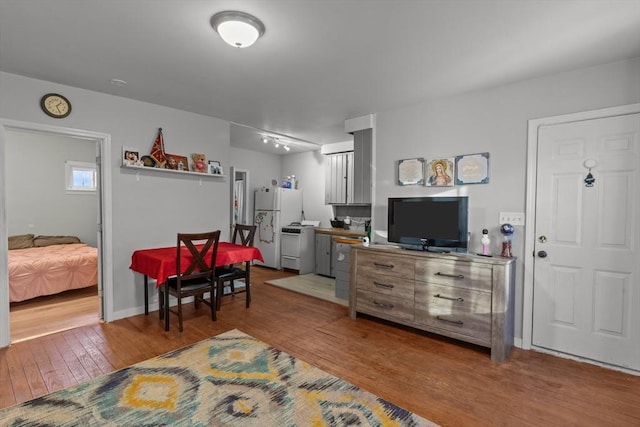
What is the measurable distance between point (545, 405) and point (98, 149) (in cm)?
470

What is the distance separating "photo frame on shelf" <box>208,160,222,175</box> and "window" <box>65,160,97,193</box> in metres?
2.83

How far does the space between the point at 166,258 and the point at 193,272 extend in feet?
1.04

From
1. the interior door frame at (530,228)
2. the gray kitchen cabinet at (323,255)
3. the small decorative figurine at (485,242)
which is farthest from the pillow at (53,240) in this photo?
the interior door frame at (530,228)

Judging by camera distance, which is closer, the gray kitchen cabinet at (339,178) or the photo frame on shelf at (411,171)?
the photo frame on shelf at (411,171)

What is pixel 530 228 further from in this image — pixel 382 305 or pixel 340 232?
pixel 340 232

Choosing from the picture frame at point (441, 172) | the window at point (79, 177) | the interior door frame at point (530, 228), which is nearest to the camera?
the interior door frame at point (530, 228)

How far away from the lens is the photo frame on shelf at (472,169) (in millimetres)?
3150

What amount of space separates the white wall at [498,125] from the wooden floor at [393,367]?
724 millimetres

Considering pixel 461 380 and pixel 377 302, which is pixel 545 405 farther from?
pixel 377 302

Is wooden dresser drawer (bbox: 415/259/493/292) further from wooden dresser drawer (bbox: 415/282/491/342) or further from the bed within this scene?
the bed

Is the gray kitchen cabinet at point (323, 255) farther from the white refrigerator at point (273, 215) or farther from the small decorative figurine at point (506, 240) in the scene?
the small decorative figurine at point (506, 240)

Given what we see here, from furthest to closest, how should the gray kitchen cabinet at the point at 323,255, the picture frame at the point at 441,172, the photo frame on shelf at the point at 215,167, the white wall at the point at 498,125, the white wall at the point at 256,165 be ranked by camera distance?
1. the white wall at the point at 256,165
2. the gray kitchen cabinet at the point at 323,255
3. the photo frame on shelf at the point at 215,167
4. the picture frame at the point at 441,172
5. the white wall at the point at 498,125

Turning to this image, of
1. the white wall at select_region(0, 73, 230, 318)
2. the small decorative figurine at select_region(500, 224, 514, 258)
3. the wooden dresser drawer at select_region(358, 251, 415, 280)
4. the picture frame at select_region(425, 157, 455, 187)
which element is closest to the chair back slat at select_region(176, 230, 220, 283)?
the white wall at select_region(0, 73, 230, 318)

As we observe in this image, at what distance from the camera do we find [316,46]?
2.35 m
